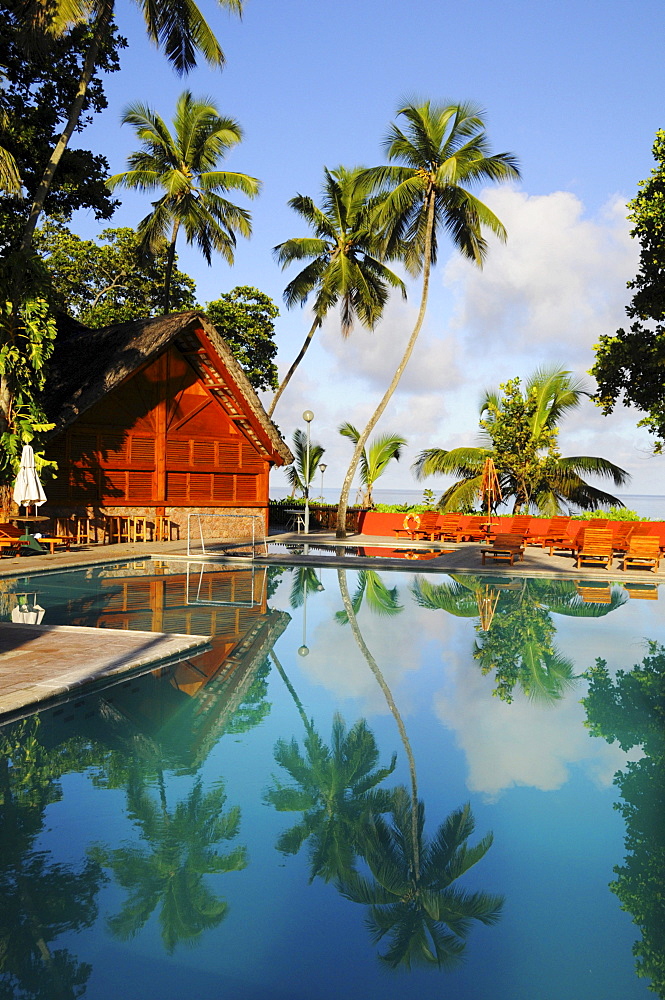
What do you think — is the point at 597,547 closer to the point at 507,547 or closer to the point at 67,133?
the point at 507,547

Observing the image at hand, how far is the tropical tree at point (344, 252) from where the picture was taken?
96.1 feet

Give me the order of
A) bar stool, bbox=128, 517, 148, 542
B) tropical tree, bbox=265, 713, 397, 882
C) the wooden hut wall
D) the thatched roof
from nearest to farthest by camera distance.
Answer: tropical tree, bbox=265, 713, 397, 882
the thatched roof
the wooden hut wall
bar stool, bbox=128, 517, 148, 542

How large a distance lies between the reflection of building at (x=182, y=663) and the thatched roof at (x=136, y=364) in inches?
290

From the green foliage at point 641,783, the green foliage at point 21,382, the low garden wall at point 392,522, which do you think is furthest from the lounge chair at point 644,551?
the green foliage at point 21,382

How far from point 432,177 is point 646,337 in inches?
359

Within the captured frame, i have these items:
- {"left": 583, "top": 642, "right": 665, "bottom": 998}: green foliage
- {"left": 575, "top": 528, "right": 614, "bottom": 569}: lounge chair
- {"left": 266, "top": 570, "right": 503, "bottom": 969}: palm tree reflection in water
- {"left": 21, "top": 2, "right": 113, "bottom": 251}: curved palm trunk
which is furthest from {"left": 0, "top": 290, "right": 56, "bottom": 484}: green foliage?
{"left": 266, "top": 570, "right": 503, "bottom": 969}: palm tree reflection in water

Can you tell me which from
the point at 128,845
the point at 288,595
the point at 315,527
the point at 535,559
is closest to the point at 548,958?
the point at 128,845

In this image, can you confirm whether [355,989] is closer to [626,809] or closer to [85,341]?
[626,809]

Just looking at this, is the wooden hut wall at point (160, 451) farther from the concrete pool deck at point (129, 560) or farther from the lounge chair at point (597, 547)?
the lounge chair at point (597, 547)

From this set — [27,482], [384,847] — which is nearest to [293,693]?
[384,847]

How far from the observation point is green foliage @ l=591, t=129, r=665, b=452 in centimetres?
1955

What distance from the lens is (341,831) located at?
473 centimetres

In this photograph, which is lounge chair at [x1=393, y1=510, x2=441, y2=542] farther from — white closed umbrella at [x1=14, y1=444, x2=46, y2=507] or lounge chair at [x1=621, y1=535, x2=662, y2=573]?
white closed umbrella at [x1=14, y1=444, x2=46, y2=507]

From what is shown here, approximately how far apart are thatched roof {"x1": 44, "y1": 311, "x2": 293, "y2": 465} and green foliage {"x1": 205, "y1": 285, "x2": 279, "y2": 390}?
1130 cm
